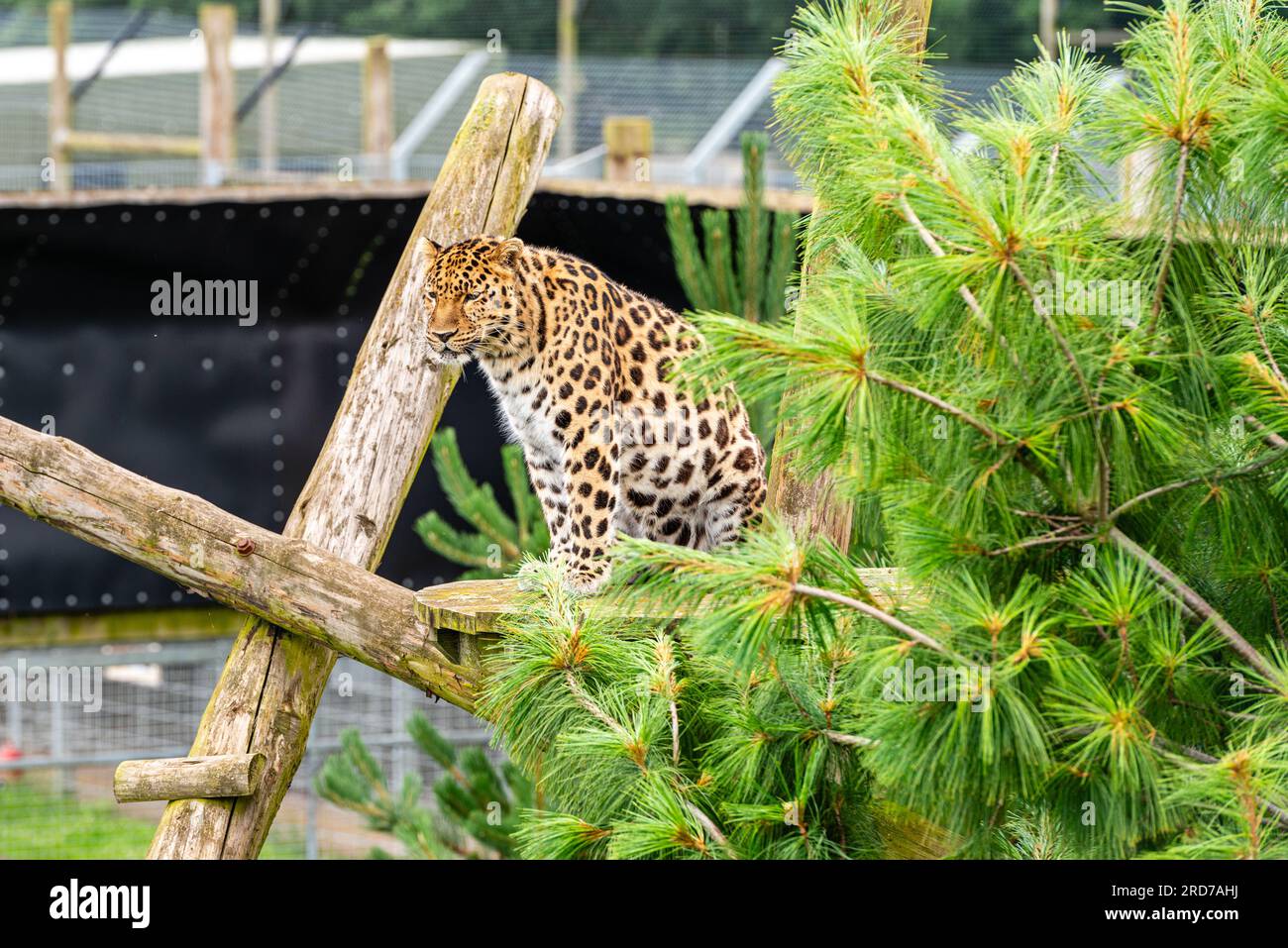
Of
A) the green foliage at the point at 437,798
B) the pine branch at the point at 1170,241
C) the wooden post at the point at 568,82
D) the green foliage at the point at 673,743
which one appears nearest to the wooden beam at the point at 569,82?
the wooden post at the point at 568,82

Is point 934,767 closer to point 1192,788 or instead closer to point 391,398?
point 1192,788

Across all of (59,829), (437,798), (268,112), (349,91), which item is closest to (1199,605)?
(437,798)

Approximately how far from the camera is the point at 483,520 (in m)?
5.77

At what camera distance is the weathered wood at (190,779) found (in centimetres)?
375

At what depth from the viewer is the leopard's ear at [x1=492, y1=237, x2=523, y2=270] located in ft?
11.4

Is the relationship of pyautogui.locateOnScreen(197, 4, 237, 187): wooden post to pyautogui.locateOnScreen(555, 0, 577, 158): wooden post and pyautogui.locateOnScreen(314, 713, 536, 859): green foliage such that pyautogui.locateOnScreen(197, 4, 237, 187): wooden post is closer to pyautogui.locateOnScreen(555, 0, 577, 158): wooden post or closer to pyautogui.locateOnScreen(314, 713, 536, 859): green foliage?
pyautogui.locateOnScreen(555, 0, 577, 158): wooden post

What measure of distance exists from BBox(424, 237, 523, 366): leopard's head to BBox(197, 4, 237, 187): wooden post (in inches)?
175

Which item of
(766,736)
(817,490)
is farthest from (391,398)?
(766,736)

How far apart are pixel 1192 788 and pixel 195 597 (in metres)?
5.22

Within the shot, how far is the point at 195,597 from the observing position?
6.57 meters

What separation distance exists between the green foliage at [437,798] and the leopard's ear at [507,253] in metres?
3.01

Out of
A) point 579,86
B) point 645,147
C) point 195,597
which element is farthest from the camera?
point 579,86

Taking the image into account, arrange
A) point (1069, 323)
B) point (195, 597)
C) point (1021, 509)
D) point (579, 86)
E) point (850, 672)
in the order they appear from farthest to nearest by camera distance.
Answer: point (579, 86)
point (195, 597)
point (850, 672)
point (1021, 509)
point (1069, 323)

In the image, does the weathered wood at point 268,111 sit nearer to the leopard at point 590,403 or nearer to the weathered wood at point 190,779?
the leopard at point 590,403
